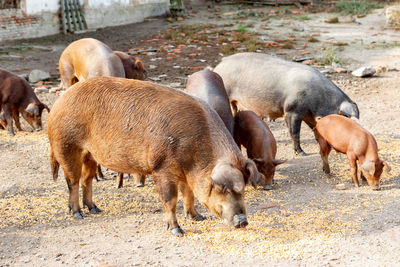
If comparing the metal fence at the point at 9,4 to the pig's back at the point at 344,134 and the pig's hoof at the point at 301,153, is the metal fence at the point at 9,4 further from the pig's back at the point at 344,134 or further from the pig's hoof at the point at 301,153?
the pig's back at the point at 344,134

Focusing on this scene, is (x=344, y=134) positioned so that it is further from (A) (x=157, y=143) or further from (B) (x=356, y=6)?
(B) (x=356, y=6)

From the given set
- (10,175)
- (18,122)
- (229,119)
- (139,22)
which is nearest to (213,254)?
(229,119)

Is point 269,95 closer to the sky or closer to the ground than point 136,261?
closer to the sky

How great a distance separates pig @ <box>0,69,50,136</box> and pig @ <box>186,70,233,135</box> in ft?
10.2

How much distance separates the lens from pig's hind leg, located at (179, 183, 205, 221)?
5483 millimetres

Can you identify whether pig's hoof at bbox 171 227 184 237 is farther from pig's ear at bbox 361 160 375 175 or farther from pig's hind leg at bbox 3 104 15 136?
pig's hind leg at bbox 3 104 15 136

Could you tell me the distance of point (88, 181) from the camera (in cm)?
584

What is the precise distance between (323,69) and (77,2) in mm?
9304

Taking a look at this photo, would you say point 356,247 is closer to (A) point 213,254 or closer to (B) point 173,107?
(A) point 213,254

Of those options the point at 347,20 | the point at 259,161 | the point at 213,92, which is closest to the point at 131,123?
the point at 259,161

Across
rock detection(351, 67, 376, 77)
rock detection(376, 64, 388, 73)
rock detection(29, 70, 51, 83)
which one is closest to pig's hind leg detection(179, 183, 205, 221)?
rock detection(351, 67, 376, 77)

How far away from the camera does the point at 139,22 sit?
1989 cm

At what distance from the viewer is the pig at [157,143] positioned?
4.66 metres

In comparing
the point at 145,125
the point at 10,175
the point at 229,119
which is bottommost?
the point at 10,175
